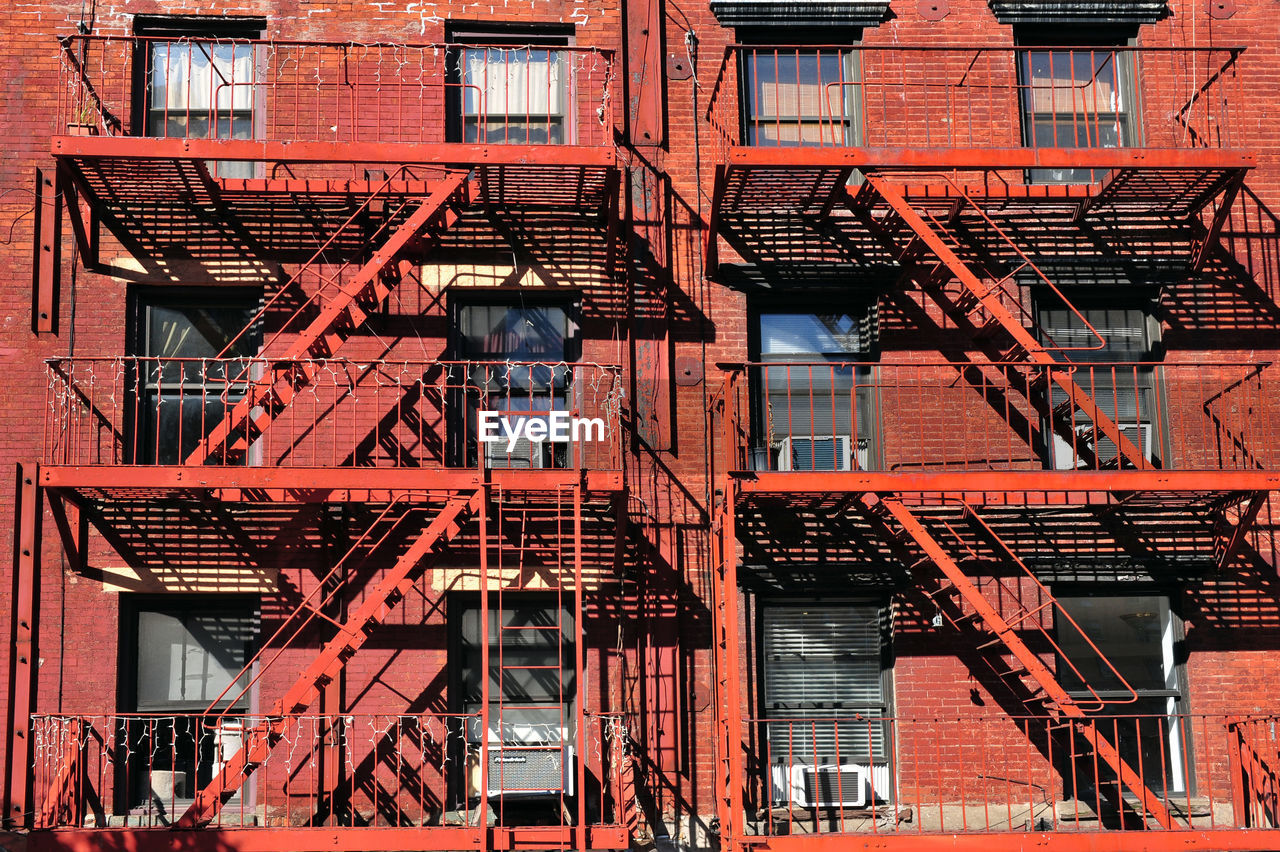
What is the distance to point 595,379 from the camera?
13383mm

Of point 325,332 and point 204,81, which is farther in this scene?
point 204,81

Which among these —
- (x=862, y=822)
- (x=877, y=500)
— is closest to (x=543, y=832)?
(x=862, y=822)

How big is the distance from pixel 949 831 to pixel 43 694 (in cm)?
781

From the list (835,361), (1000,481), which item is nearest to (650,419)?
(835,361)

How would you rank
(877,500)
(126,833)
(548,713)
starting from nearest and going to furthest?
1. (126,833)
2. (877,500)
3. (548,713)

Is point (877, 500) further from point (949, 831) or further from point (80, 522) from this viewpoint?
point (80, 522)

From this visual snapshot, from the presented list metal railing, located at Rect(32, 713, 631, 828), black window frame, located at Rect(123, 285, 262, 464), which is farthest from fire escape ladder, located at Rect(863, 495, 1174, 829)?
black window frame, located at Rect(123, 285, 262, 464)

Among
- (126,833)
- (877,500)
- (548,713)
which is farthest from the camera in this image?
(548,713)

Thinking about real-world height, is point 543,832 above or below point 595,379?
below

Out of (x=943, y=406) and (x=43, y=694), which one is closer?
(x=43, y=694)

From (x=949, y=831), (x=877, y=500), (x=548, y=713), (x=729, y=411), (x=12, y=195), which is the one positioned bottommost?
(x=949, y=831)

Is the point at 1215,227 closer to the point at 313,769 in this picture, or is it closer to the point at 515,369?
the point at 515,369

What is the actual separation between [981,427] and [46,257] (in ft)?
28.6

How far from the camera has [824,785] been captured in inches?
511
